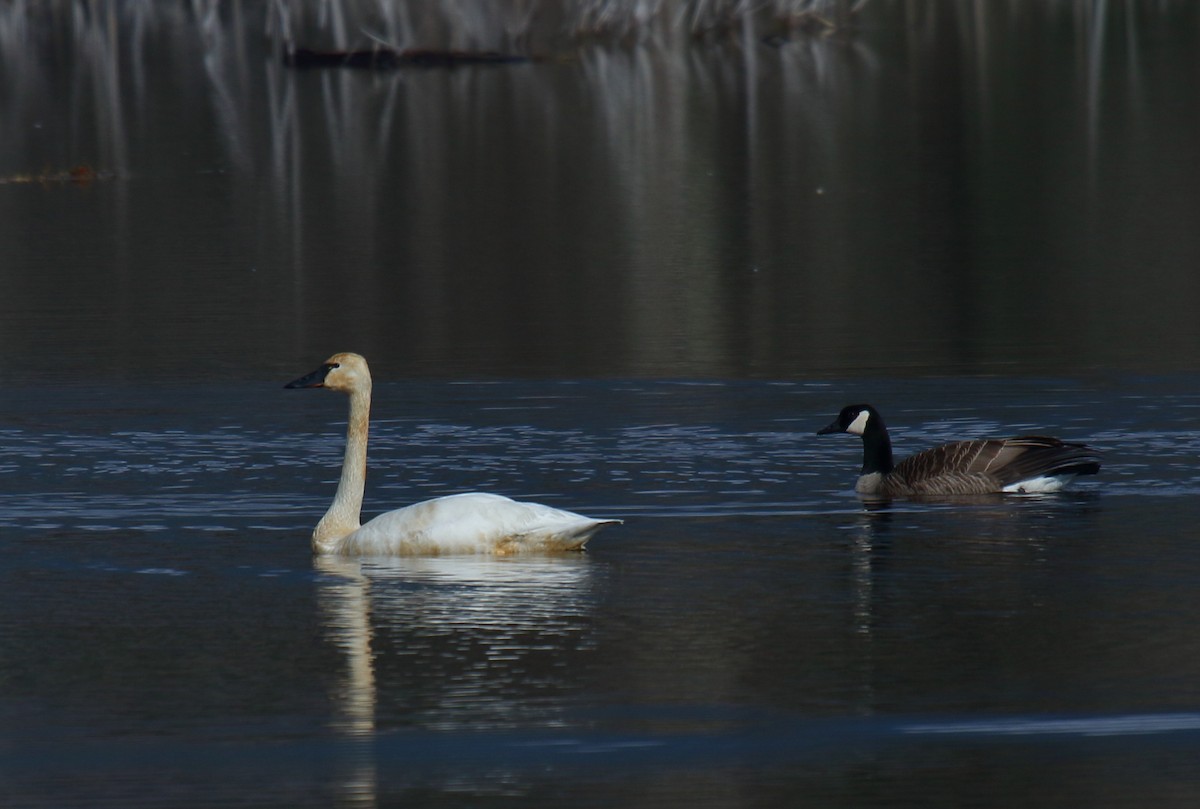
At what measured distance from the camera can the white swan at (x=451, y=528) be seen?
10.8 m

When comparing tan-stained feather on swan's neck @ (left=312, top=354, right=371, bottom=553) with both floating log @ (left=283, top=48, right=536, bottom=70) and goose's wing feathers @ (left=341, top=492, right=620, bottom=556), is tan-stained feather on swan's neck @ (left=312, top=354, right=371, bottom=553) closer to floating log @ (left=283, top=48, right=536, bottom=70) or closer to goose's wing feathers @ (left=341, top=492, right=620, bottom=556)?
goose's wing feathers @ (left=341, top=492, right=620, bottom=556)

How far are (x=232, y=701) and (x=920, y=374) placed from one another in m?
8.98

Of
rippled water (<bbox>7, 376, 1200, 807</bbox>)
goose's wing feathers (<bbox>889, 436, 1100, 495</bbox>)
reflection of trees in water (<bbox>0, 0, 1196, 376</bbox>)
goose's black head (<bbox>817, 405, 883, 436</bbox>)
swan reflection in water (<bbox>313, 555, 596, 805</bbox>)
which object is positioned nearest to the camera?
rippled water (<bbox>7, 376, 1200, 807</bbox>)

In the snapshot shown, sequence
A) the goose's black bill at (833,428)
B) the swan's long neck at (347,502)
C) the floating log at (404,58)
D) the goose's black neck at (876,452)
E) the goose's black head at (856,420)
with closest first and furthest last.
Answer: the swan's long neck at (347,502), the goose's black neck at (876,452), the goose's black head at (856,420), the goose's black bill at (833,428), the floating log at (404,58)

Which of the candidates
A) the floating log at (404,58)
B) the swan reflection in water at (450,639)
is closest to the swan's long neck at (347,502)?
Result: the swan reflection in water at (450,639)

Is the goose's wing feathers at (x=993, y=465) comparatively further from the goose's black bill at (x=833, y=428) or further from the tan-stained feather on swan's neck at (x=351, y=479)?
the tan-stained feather on swan's neck at (x=351, y=479)

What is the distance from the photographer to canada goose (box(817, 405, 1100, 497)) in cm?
1248

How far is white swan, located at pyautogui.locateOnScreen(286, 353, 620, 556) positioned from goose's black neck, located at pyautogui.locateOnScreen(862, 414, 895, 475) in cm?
231

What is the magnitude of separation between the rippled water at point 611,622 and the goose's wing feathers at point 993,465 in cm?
16

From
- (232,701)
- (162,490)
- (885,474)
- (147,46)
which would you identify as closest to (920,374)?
(885,474)

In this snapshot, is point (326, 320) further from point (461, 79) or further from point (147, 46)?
point (147, 46)

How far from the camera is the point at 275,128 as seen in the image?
4475 cm

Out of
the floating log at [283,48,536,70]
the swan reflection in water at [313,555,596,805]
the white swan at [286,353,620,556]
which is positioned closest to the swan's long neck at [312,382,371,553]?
the white swan at [286,353,620,556]

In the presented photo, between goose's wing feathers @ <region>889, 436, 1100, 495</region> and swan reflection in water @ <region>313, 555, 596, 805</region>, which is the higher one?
goose's wing feathers @ <region>889, 436, 1100, 495</region>
